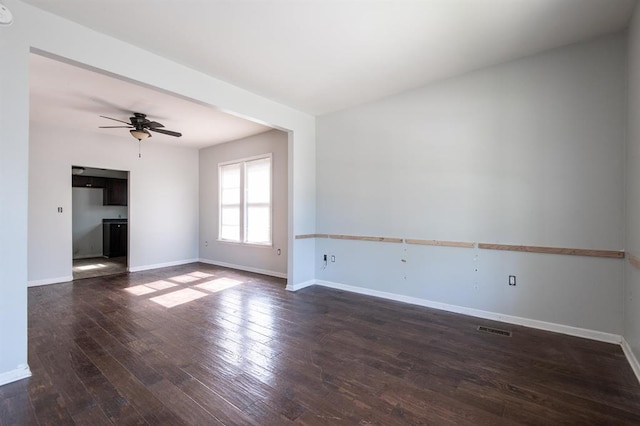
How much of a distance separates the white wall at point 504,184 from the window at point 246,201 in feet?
6.70

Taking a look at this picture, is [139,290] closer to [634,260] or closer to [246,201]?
[246,201]

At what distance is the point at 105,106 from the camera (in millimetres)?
4141

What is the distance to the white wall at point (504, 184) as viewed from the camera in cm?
270

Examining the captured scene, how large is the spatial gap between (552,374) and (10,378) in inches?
158

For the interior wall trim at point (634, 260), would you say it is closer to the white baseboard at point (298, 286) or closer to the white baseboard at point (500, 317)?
the white baseboard at point (500, 317)

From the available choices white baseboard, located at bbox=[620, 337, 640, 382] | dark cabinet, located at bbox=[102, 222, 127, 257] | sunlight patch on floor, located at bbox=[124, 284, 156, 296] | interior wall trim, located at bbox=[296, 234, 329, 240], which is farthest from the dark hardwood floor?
dark cabinet, located at bbox=[102, 222, 127, 257]

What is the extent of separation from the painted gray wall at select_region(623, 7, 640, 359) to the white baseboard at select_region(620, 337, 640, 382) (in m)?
0.04

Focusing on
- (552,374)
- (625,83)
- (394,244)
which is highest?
(625,83)

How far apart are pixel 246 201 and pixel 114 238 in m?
4.73

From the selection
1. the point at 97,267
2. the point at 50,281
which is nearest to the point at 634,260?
the point at 50,281

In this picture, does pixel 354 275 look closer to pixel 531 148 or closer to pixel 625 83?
pixel 531 148

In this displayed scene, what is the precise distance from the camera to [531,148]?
3.01 meters

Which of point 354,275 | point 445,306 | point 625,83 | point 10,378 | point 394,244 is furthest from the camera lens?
point 354,275

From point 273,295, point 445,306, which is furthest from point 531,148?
point 273,295
